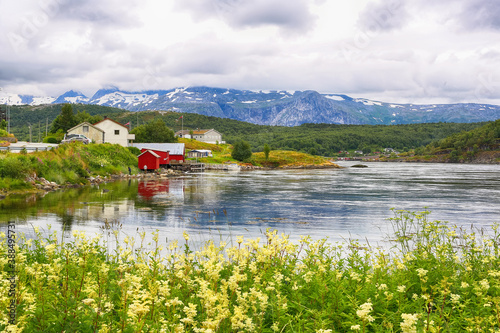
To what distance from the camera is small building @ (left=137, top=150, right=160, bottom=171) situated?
249 feet

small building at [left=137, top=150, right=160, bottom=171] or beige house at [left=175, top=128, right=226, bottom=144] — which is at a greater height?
beige house at [left=175, top=128, right=226, bottom=144]

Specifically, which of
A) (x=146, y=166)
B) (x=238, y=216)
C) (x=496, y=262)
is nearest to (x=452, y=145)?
(x=146, y=166)

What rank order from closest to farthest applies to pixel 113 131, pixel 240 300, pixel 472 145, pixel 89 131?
pixel 240 300 → pixel 89 131 → pixel 113 131 → pixel 472 145

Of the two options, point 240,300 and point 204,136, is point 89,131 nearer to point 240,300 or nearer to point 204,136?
point 240,300

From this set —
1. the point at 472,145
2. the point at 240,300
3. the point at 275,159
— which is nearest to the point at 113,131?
the point at 275,159

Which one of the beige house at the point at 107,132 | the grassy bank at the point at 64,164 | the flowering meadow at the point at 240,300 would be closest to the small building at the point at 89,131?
the beige house at the point at 107,132

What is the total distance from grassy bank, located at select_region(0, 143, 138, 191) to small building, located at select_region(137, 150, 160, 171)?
1455 mm

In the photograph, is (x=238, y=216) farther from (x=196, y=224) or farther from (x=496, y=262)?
(x=496, y=262)

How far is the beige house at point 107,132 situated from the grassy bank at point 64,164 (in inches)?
323

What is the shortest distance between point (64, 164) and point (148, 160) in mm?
25611

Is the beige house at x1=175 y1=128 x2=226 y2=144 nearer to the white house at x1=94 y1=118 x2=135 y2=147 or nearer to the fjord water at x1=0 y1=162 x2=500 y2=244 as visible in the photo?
the white house at x1=94 y1=118 x2=135 y2=147

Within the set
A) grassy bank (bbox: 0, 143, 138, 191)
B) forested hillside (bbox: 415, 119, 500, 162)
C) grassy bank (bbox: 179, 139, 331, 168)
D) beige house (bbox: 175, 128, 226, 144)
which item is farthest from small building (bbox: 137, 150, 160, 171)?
forested hillside (bbox: 415, 119, 500, 162)

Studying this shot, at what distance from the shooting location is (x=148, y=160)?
7644 centimetres

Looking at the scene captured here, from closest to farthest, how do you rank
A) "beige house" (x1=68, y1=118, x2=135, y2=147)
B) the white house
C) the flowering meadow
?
the flowering meadow < "beige house" (x1=68, y1=118, x2=135, y2=147) < the white house
